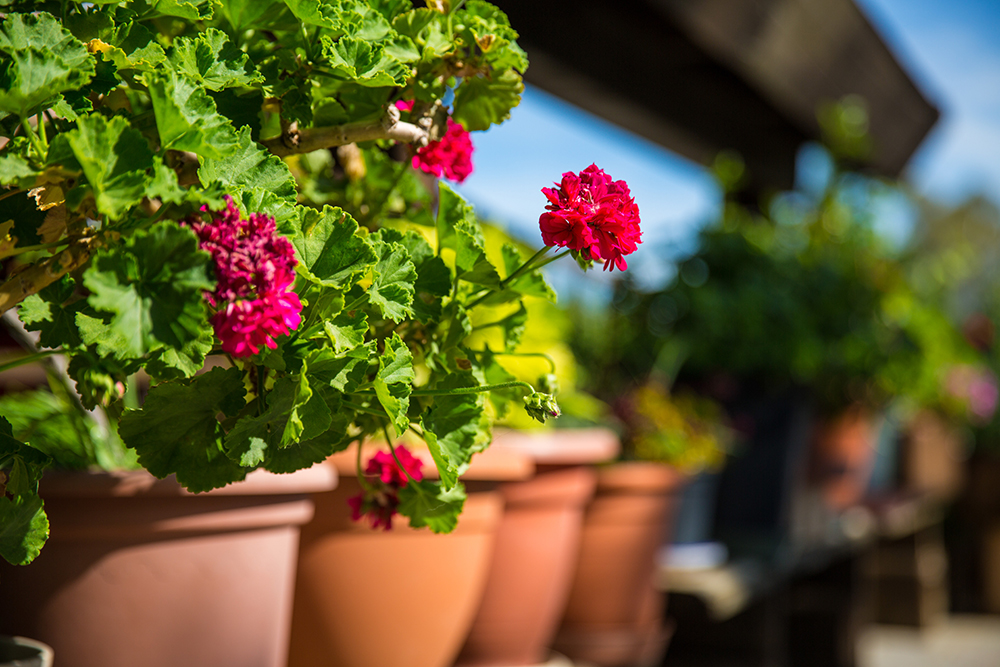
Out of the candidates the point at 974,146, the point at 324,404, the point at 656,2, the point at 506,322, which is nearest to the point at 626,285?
the point at 656,2

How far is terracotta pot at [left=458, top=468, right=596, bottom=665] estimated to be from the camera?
1.06 m

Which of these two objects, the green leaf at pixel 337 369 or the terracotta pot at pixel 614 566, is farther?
the terracotta pot at pixel 614 566

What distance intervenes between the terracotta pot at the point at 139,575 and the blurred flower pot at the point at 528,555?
1.40ft

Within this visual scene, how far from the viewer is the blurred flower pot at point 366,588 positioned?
0.80m

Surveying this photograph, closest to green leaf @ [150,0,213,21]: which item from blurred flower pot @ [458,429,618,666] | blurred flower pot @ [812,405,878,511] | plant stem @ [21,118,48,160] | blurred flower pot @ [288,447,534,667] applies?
plant stem @ [21,118,48,160]

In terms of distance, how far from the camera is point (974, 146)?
24.0 meters

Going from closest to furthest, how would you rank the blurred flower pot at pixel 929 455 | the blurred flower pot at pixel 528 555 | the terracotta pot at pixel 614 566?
the blurred flower pot at pixel 528 555 < the terracotta pot at pixel 614 566 < the blurred flower pot at pixel 929 455

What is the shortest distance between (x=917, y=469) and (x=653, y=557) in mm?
2431

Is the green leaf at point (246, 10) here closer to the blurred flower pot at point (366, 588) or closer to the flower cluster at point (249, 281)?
the flower cluster at point (249, 281)

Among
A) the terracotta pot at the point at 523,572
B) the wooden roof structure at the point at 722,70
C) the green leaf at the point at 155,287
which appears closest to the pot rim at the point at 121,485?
the green leaf at the point at 155,287

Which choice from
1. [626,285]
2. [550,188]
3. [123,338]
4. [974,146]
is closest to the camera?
[123,338]

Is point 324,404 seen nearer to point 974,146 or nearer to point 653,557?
point 653,557

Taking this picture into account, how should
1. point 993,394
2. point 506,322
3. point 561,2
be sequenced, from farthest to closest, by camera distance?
point 993,394 < point 561,2 < point 506,322

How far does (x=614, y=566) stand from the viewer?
1.36 metres
